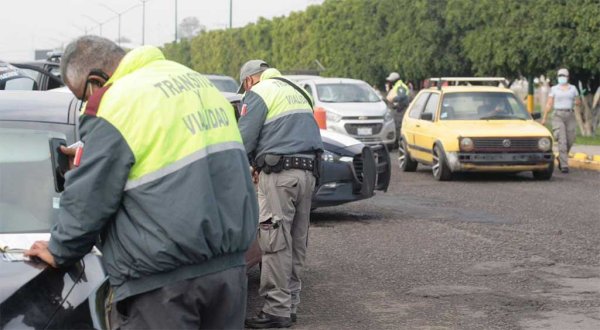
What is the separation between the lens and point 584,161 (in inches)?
808

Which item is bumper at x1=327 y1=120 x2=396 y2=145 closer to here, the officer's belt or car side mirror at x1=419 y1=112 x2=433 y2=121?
car side mirror at x1=419 y1=112 x2=433 y2=121

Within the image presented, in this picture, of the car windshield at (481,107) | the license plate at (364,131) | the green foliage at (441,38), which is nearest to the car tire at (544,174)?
the car windshield at (481,107)

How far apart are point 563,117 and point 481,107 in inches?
67.4

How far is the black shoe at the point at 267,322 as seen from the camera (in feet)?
24.4

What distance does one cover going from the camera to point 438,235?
1181 cm

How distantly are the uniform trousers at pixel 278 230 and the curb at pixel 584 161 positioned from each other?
44.4 ft

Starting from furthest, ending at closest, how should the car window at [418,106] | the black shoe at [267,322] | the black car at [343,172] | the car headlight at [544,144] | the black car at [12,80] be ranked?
the car window at [418,106] → the car headlight at [544,144] → the black car at [343,172] → the black car at [12,80] → the black shoe at [267,322]

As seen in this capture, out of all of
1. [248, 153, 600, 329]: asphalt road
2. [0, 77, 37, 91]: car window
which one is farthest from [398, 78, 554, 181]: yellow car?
[0, 77, 37, 91]: car window

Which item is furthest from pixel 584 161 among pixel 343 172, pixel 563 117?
pixel 343 172

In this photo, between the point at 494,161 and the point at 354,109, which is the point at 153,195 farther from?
the point at 354,109

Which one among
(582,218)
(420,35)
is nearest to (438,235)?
(582,218)

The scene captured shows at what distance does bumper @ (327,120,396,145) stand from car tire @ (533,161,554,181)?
20.6 ft

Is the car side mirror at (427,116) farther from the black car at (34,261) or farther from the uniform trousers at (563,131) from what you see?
the black car at (34,261)

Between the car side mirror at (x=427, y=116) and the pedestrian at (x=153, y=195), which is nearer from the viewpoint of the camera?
the pedestrian at (x=153, y=195)
